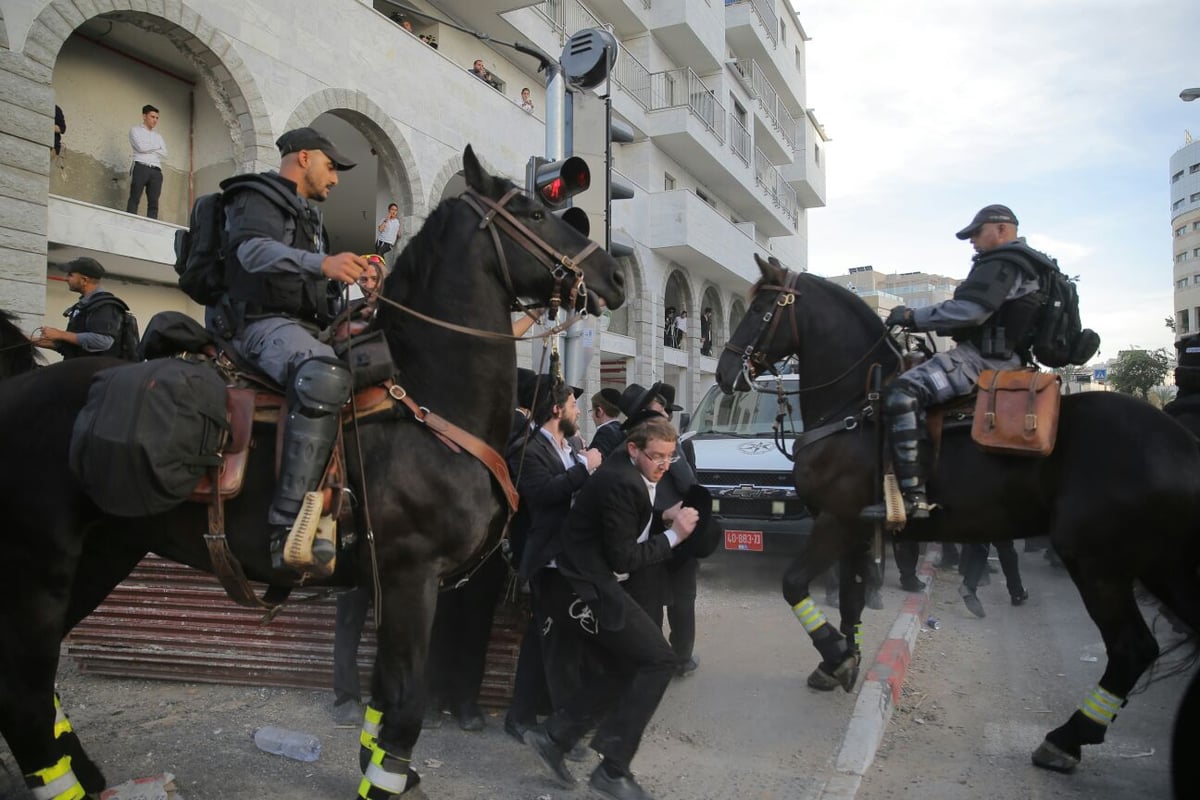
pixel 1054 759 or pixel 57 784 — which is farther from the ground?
pixel 57 784

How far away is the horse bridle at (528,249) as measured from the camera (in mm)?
3447

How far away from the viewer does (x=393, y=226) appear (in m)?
13.2

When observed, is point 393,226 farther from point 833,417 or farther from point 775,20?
point 775,20

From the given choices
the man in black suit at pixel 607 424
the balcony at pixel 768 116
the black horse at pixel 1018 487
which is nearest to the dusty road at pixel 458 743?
the black horse at pixel 1018 487

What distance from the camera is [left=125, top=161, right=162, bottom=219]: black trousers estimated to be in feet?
33.5

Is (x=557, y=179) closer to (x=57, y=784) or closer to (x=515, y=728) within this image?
(x=515, y=728)

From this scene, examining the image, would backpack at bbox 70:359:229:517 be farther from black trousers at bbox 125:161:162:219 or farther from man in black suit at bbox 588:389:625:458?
black trousers at bbox 125:161:162:219

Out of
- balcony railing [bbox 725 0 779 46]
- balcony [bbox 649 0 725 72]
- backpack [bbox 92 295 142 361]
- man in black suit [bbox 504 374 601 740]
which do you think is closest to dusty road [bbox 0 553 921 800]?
man in black suit [bbox 504 374 601 740]

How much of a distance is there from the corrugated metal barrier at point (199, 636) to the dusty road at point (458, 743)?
0.12 meters

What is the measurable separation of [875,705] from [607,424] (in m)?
2.70

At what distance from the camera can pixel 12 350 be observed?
163 inches

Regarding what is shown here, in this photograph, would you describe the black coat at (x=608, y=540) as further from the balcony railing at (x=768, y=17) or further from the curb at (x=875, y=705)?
the balcony railing at (x=768, y=17)

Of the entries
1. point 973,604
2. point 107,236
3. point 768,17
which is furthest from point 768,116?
point 973,604

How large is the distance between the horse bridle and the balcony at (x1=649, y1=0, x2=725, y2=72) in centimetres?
2300
